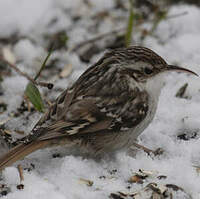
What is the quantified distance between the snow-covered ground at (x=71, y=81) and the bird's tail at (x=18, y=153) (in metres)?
0.07

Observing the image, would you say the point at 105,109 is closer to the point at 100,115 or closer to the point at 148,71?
the point at 100,115

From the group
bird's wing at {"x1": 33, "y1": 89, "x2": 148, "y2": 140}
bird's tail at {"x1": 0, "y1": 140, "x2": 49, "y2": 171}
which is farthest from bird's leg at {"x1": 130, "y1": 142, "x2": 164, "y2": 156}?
bird's tail at {"x1": 0, "y1": 140, "x2": 49, "y2": 171}

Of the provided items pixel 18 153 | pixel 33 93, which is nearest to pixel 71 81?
pixel 33 93

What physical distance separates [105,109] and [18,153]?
540 millimetres

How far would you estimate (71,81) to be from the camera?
12.5 feet

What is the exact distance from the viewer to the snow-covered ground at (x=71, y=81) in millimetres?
2588

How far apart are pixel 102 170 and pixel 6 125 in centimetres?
83

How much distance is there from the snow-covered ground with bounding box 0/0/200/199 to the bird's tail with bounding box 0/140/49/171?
67mm

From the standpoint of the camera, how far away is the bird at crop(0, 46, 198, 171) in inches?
105

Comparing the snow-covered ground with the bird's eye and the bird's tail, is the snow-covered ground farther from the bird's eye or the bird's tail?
the bird's eye

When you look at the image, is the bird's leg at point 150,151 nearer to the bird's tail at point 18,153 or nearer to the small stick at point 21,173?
the bird's tail at point 18,153

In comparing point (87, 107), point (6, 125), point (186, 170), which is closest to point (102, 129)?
point (87, 107)

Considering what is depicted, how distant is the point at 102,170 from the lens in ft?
9.09

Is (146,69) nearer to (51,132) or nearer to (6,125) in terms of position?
(51,132)
